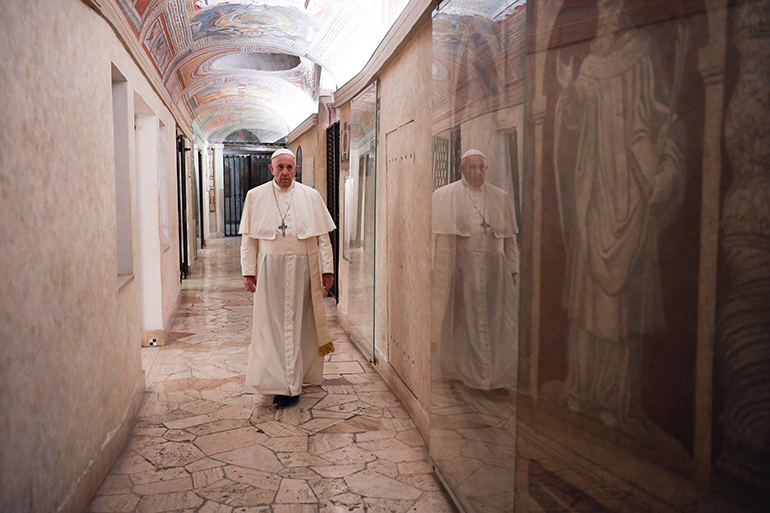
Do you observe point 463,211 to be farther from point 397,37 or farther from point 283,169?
point 283,169

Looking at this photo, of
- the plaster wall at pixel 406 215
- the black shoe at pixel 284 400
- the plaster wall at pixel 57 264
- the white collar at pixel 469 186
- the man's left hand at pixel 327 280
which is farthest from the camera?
the man's left hand at pixel 327 280

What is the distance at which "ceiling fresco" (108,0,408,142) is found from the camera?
257 inches

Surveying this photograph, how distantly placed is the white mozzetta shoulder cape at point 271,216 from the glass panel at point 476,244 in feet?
5.90

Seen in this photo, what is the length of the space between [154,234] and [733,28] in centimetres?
A: 608

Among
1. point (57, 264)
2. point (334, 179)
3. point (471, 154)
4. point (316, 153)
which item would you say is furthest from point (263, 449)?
point (316, 153)

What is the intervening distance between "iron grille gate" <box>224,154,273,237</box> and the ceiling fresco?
29.9ft

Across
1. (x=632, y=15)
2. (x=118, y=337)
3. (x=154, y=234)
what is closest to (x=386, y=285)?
(x=118, y=337)

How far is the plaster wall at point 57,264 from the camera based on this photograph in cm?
228

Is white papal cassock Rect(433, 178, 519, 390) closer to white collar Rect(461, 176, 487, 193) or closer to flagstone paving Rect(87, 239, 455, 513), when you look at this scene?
white collar Rect(461, 176, 487, 193)

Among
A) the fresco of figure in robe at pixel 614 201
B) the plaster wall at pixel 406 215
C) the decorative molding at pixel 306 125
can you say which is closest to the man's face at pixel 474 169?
the fresco of figure in robe at pixel 614 201

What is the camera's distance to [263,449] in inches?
157

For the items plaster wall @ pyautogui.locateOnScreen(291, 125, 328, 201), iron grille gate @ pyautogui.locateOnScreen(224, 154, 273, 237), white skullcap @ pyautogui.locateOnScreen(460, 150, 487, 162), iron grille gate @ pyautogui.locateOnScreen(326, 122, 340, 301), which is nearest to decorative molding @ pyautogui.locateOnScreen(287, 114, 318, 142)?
plaster wall @ pyautogui.locateOnScreen(291, 125, 328, 201)

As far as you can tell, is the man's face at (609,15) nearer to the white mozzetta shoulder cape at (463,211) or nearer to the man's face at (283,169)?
the white mozzetta shoulder cape at (463,211)

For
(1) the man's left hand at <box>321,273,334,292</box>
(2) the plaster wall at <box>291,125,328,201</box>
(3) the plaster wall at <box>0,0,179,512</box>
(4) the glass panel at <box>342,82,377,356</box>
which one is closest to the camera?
(3) the plaster wall at <box>0,0,179,512</box>
